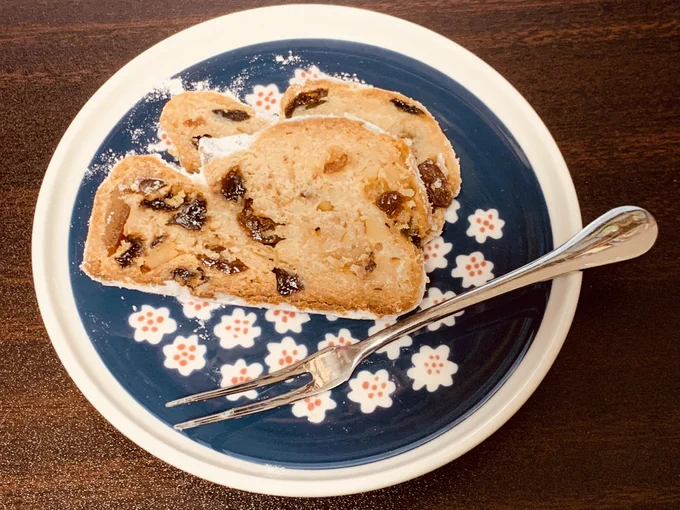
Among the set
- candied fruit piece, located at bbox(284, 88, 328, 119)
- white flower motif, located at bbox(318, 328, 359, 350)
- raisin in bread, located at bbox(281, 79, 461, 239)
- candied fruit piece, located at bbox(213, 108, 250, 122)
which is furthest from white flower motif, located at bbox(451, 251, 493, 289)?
candied fruit piece, located at bbox(213, 108, 250, 122)

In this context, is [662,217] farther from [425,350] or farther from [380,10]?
[380,10]

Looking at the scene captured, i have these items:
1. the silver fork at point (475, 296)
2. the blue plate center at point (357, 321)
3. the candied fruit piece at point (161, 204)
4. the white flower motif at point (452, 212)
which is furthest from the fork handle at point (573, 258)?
the candied fruit piece at point (161, 204)

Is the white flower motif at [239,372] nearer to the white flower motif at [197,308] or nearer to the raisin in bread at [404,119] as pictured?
the white flower motif at [197,308]

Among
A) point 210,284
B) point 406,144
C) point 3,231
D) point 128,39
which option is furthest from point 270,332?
point 128,39

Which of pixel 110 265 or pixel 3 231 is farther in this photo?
pixel 3 231

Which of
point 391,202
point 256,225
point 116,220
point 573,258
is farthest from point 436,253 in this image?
point 116,220

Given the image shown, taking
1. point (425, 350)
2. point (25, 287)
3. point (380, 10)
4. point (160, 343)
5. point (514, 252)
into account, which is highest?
point (380, 10)

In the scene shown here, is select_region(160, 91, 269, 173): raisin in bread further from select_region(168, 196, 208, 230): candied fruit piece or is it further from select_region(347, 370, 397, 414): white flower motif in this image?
select_region(347, 370, 397, 414): white flower motif
